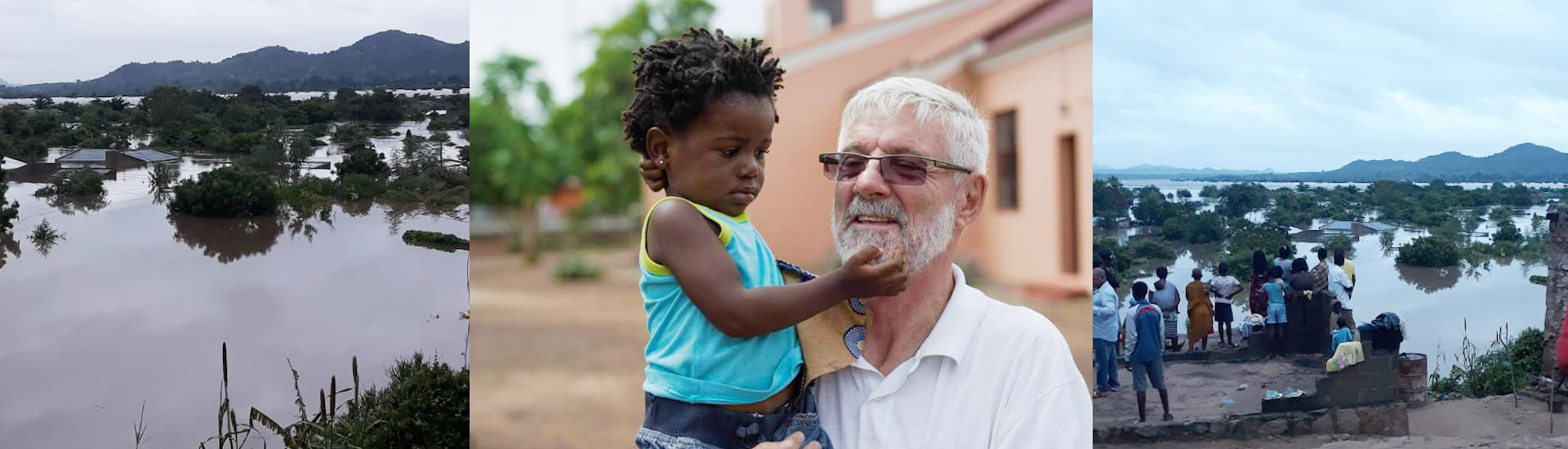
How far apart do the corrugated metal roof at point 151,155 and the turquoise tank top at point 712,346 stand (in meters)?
8.17

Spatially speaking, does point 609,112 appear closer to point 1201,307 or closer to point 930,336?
point 930,336

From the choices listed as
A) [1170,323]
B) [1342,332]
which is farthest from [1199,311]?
[1342,332]

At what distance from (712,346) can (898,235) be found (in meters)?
A: 0.47

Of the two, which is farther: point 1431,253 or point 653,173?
point 1431,253

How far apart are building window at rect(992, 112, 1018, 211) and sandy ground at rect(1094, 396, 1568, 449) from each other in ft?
20.5

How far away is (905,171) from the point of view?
237cm

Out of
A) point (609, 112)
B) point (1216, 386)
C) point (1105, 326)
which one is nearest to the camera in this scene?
point (609, 112)

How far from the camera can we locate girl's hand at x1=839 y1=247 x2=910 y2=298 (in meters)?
2.06

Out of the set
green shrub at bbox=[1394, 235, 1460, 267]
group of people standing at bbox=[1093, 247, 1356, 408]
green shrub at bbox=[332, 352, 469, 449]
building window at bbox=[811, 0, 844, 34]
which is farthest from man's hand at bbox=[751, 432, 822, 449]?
green shrub at bbox=[1394, 235, 1460, 267]

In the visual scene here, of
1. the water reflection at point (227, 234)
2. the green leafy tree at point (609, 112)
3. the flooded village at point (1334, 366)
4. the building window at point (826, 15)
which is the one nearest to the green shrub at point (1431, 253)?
the flooded village at point (1334, 366)

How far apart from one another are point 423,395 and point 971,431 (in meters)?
4.55

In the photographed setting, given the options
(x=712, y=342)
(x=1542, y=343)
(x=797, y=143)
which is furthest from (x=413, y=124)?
(x=1542, y=343)

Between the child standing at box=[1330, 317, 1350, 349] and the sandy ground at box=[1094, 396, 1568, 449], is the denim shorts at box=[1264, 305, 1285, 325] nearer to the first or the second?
the child standing at box=[1330, 317, 1350, 349]

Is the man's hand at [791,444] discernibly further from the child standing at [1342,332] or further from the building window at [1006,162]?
the child standing at [1342,332]
